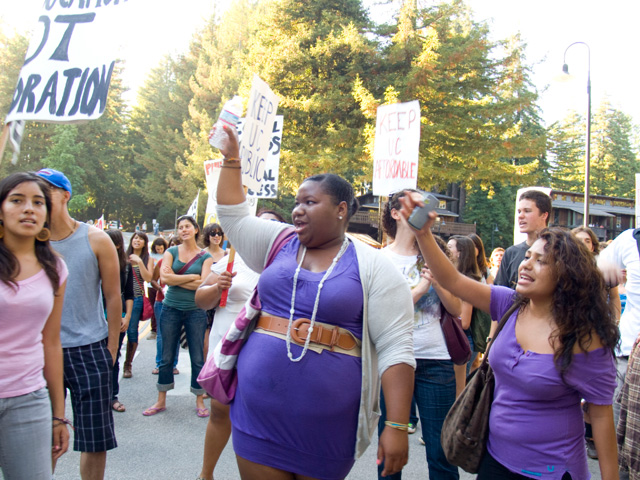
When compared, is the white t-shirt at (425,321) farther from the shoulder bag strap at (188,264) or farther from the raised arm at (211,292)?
the shoulder bag strap at (188,264)

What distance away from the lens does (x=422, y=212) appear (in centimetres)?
228

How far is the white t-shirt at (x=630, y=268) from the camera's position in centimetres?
379

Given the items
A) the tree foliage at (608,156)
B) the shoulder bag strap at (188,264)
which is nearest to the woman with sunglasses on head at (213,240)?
the shoulder bag strap at (188,264)

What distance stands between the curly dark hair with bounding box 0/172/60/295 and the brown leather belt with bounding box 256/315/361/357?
1.16m

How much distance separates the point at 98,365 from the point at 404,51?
20.4m

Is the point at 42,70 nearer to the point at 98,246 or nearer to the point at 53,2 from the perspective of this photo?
the point at 53,2

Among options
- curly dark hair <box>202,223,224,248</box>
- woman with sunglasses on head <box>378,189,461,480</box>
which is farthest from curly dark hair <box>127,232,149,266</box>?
woman with sunglasses on head <box>378,189,461,480</box>

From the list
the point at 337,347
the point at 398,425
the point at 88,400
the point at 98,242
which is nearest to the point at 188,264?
the point at 98,242

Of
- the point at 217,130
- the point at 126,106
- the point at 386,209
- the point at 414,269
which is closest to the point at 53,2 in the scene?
the point at 217,130

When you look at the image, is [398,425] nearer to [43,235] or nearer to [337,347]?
[337,347]

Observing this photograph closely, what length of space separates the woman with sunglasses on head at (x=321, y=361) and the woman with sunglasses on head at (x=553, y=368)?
38cm

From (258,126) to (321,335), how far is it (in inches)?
95.0

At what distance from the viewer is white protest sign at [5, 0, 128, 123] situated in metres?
3.19

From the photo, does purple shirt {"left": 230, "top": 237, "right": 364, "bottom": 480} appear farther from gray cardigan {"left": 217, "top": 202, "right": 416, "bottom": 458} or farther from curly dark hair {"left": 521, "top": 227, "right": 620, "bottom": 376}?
curly dark hair {"left": 521, "top": 227, "right": 620, "bottom": 376}
